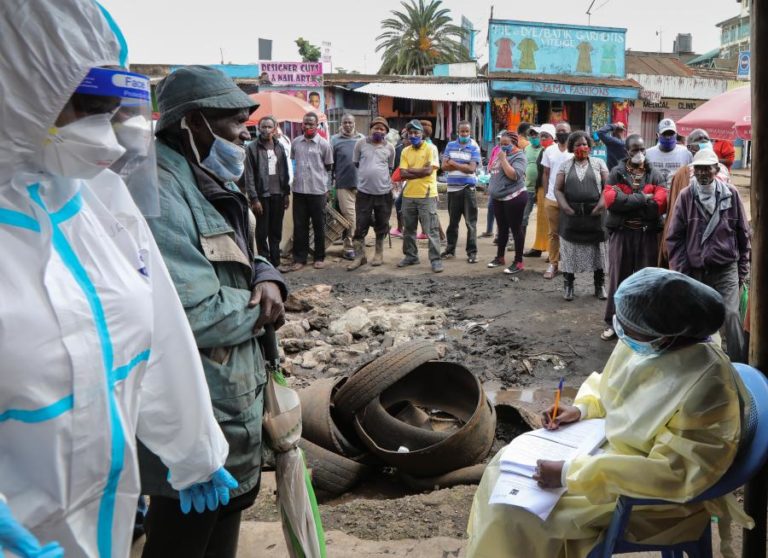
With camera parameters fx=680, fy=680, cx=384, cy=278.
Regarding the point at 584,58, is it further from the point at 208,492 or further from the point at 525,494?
the point at 208,492

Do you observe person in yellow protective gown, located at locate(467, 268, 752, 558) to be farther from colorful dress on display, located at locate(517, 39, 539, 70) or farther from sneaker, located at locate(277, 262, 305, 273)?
colorful dress on display, located at locate(517, 39, 539, 70)

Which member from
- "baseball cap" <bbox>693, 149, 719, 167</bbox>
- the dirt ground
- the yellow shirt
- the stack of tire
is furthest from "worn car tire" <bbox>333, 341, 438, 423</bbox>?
the yellow shirt

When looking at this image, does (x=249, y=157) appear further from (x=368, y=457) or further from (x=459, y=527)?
(x=459, y=527)

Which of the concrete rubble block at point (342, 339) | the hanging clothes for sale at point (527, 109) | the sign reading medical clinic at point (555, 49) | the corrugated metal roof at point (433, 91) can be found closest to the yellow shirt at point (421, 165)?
the concrete rubble block at point (342, 339)

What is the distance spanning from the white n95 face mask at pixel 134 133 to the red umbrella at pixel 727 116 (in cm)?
→ 1031

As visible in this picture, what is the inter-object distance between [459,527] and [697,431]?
4.92ft

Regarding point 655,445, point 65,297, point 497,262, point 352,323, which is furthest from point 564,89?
point 65,297

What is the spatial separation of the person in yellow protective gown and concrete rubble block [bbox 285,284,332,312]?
5257mm

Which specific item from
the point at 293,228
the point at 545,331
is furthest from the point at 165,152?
the point at 293,228

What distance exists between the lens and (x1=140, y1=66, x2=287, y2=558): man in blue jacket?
200cm

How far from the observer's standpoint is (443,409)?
4.64 meters

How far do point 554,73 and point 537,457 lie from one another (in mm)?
19705

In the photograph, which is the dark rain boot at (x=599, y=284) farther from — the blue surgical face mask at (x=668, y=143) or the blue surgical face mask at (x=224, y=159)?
the blue surgical face mask at (x=224, y=159)

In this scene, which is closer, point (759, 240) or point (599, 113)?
point (759, 240)
